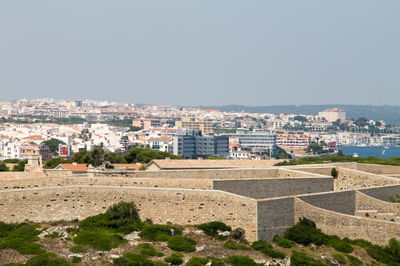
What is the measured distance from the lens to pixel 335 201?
30.4 m

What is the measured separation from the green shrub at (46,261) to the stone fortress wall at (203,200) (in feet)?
13.0

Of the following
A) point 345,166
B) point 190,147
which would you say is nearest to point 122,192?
point 345,166

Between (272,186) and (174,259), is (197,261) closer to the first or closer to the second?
(174,259)

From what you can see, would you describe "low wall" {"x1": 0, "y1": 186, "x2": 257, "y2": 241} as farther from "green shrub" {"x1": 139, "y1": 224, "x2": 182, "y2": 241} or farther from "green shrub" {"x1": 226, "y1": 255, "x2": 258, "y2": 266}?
"green shrub" {"x1": 226, "y1": 255, "x2": 258, "y2": 266}

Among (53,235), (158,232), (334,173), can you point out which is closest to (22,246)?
(53,235)

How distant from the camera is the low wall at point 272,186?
2961 cm

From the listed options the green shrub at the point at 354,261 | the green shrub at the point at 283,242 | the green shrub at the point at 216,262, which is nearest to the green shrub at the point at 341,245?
the green shrub at the point at 354,261

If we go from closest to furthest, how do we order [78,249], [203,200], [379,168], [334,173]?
[78,249] → [203,200] → [334,173] → [379,168]

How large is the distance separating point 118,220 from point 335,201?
8.98 meters

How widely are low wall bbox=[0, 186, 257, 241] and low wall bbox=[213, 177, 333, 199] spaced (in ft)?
8.26

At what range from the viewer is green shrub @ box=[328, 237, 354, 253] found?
27.2 meters

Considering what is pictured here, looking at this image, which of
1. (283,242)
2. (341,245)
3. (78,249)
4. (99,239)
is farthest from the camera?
(341,245)

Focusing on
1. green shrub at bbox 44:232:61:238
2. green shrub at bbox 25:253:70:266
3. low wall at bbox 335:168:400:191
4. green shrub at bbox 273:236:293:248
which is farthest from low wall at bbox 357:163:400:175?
green shrub at bbox 25:253:70:266

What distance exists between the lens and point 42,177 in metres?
28.8
